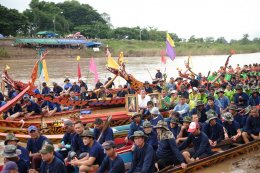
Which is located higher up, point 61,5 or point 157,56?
point 61,5

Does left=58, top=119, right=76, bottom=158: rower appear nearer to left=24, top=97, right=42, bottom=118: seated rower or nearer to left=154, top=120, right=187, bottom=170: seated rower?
left=154, top=120, right=187, bottom=170: seated rower

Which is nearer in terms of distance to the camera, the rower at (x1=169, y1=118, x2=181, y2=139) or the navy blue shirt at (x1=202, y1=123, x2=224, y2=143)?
the rower at (x1=169, y1=118, x2=181, y2=139)

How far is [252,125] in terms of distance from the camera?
762 cm

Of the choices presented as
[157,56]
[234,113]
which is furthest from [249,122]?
[157,56]

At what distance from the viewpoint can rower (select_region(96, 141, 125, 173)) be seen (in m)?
4.67

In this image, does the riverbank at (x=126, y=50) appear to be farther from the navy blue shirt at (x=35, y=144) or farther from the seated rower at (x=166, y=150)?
the seated rower at (x=166, y=150)

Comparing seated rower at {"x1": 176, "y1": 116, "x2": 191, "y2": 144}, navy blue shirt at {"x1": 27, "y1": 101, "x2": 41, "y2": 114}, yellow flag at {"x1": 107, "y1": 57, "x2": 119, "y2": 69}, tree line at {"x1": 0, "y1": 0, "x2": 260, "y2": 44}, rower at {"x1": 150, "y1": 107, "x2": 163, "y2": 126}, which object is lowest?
navy blue shirt at {"x1": 27, "y1": 101, "x2": 41, "y2": 114}

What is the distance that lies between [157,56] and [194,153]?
45.4 meters

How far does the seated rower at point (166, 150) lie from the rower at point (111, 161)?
43.7 inches

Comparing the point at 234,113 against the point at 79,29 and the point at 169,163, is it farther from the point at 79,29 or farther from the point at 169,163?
the point at 79,29

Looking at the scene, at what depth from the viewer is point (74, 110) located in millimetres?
11242

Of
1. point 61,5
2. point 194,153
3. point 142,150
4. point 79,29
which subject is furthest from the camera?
point 61,5

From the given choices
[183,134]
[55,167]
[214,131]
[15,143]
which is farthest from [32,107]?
[55,167]

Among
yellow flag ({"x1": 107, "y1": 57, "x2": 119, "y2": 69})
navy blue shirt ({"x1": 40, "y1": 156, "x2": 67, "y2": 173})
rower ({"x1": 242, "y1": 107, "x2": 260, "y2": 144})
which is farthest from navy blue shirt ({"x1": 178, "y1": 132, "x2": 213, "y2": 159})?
yellow flag ({"x1": 107, "y1": 57, "x2": 119, "y2": 69})
